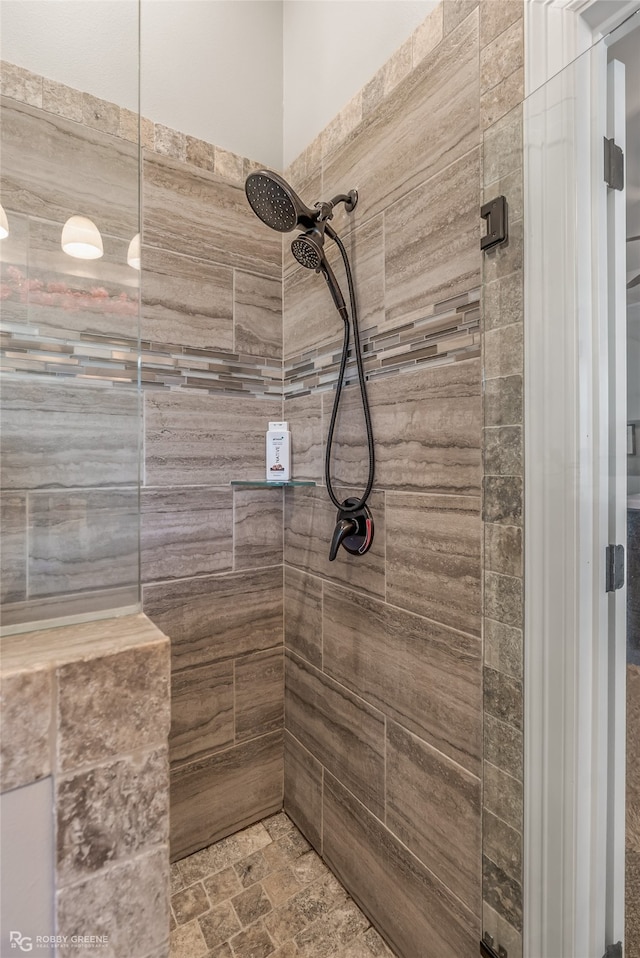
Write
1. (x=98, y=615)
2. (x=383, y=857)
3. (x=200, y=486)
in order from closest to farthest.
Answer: (x=98, y=615) < (x=383, y=857) < (x=200, y=486)

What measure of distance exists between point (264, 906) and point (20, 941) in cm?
98

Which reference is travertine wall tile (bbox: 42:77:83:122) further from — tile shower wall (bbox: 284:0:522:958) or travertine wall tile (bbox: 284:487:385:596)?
travertine wall tile (bbox: 284:487:385:596)

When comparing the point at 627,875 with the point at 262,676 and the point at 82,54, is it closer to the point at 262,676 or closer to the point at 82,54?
the point at 262,676

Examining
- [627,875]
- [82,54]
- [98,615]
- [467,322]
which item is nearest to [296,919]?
[627,875]

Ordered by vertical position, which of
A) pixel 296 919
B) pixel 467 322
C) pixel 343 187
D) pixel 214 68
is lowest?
pixel 296 919

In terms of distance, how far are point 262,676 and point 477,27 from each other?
1.75 meters

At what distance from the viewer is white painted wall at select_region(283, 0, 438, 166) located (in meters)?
1.11

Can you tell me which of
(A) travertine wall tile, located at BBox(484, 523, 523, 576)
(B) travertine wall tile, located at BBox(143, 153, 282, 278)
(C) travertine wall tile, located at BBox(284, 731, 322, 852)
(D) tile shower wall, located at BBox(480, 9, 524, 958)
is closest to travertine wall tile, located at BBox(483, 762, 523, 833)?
(D) tile shower wall, located at BBox(480, 9, 524, 958)

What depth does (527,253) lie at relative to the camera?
80 centimetres

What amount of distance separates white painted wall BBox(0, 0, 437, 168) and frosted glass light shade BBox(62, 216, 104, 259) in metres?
0.96

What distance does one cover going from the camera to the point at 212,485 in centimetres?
141

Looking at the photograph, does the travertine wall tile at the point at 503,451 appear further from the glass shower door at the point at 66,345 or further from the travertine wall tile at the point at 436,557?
the glass shower door at the point at 66,345

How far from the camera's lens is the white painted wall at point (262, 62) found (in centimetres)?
120

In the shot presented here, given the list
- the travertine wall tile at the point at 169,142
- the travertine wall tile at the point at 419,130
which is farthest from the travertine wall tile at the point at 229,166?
the travertine wall tile at the point at 419,130
